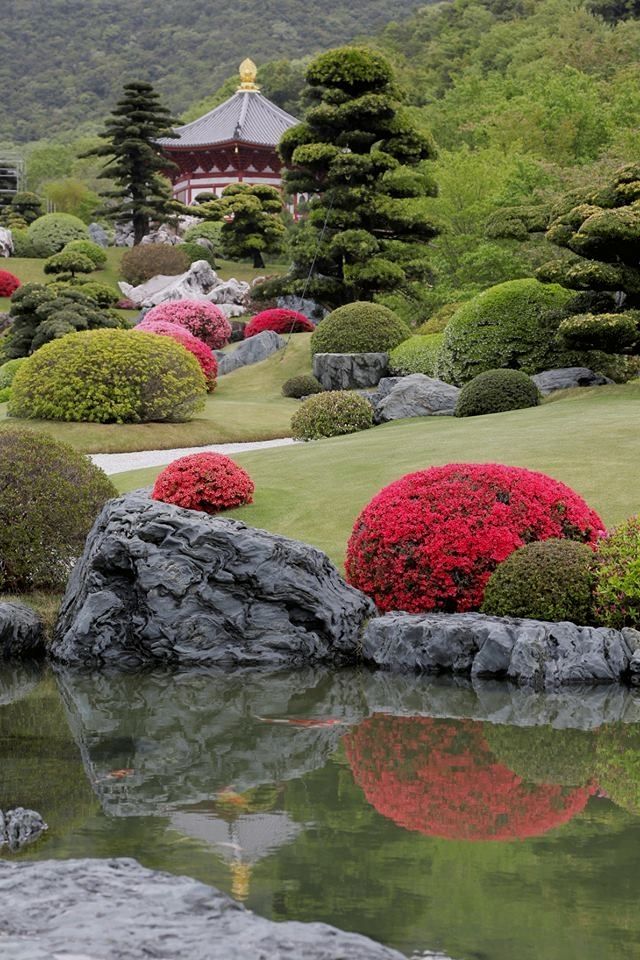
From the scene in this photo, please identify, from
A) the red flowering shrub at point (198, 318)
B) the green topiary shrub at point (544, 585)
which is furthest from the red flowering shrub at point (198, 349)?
the green topiary shrub at point (544, 585)

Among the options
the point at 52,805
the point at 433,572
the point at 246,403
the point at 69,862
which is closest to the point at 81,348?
the point at 246,403

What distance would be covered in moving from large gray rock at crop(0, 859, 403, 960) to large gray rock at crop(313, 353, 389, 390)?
22.8 meters

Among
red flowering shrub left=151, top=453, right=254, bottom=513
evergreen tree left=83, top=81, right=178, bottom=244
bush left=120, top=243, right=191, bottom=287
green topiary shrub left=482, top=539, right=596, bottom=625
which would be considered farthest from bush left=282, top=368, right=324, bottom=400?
evergreen tree left=83, top=81, right=178, bottom=244

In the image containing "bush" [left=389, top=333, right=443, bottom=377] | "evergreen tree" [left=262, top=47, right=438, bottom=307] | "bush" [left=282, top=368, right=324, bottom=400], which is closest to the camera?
"bush" [left=389, top=333, right=443, bottom=377]

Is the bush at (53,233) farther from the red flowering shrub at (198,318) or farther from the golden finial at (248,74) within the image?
the golden finial at (248,74)

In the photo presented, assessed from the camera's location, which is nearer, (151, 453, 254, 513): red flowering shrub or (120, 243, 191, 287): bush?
(151, 453, 254, 513): red flowering shrub

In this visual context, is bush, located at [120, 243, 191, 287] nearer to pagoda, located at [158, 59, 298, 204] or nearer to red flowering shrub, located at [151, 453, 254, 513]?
pagoda, located at [158, 59, 298, 204]

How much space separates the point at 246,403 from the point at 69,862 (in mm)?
22016

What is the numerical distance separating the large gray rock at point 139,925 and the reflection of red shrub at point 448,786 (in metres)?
2.15

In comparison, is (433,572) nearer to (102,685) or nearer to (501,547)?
(501,547)

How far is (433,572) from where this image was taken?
10.7m

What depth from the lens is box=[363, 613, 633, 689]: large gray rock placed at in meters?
9.68

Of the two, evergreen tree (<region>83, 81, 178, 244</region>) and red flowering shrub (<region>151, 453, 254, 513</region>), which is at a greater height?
evergreen tree (<region>83, 81, 178, 244</region>)

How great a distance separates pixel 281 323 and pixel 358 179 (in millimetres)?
5154
